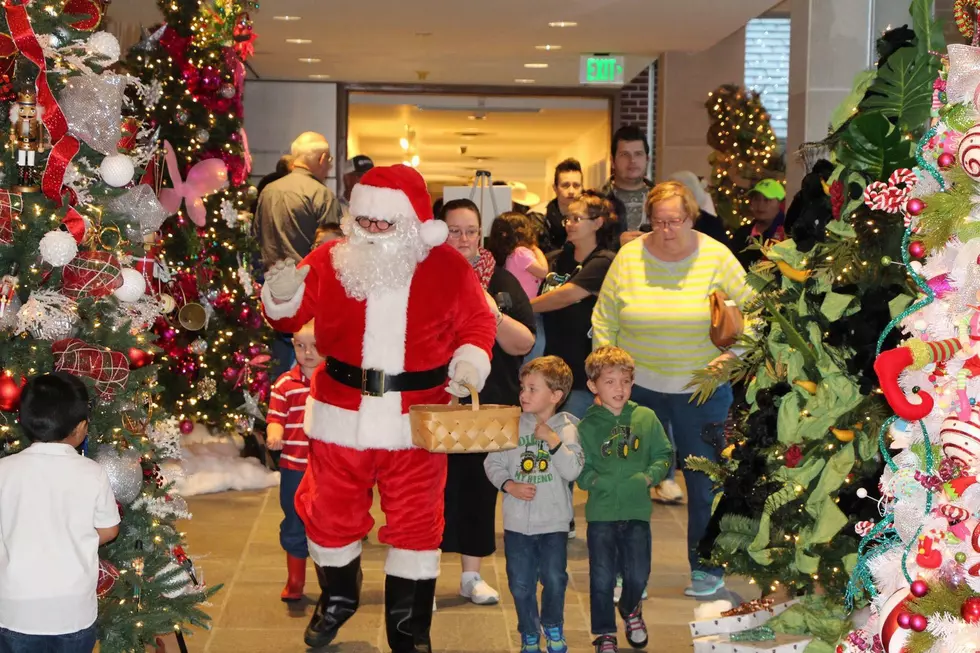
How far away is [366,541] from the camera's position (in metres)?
6.38

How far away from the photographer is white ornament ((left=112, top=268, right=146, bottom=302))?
387cm

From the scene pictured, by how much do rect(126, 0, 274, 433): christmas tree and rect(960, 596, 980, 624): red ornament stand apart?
5599mm

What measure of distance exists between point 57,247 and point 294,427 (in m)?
1.85

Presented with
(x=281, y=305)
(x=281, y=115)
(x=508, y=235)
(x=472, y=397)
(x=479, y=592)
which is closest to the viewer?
(x=472, y=397)

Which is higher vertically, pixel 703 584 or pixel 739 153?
pixel 739 153

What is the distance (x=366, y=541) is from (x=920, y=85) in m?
3.88

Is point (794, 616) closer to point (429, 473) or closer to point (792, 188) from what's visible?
point (429, 473)

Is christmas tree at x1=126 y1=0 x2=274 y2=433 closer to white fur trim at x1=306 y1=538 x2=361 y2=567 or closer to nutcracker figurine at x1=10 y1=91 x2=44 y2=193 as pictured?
white fur trim at x1=306 y1=538 x2=361 y2=567

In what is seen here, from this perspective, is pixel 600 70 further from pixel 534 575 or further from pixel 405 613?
pixel 405 613

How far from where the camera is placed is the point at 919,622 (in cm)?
268

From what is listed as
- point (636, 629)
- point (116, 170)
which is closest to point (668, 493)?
point (636, 629)

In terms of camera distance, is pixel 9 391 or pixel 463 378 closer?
pixel 9 391

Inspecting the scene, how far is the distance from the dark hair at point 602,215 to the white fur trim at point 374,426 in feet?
6.35

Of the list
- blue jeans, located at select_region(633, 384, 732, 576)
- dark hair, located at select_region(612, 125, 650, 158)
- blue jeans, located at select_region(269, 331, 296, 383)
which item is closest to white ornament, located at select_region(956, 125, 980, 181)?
blue jeans, located at select_region(633, 384, 732, 576)
